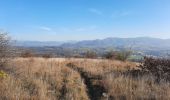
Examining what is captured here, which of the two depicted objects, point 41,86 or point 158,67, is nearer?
point 41,86

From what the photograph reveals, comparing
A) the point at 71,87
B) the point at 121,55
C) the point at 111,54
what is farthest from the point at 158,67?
the point at 111,54

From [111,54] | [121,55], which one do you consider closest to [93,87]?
[121,55]

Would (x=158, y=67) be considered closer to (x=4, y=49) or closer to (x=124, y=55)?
(x=4, y=49)

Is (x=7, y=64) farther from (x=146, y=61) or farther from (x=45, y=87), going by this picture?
(x=146, y=61)

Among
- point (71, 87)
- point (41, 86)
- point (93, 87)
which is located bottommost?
point (93, 87)

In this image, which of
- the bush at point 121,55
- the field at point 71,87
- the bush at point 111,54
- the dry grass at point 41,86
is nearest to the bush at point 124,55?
the bush at point 121,55

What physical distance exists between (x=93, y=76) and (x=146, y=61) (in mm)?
2729

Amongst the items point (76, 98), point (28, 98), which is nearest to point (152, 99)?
point (76, 98)

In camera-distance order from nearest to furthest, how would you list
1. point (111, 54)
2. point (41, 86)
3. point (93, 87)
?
point (41, 86) < point (93, 87) < point (111, 54)

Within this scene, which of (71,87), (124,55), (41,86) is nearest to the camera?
(41,86)

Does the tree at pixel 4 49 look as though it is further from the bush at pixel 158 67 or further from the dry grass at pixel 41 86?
the bush at pixel 158 67

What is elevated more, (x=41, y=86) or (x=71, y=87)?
(x=41, y=86)

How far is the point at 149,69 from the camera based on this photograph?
12.0 meters

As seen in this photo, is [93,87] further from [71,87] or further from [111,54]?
[111,54]
